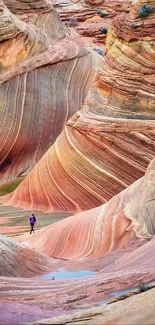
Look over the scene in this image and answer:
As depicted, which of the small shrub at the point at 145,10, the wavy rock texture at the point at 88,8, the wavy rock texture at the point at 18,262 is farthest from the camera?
the wavy rock texture at the point at 88,8

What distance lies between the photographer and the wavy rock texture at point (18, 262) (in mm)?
7969

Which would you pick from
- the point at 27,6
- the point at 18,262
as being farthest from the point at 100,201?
the point at 27,6

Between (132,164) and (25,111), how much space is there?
8.81m

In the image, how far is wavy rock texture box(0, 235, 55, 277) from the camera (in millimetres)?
7969

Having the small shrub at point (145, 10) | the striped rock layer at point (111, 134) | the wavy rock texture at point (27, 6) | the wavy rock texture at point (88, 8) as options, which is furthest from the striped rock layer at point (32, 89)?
the wavy rock texture at point (88, 8)

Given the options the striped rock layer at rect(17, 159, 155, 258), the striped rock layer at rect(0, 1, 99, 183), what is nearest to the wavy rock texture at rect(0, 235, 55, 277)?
the striped rock layer at rect(17, 159, 155, 258)

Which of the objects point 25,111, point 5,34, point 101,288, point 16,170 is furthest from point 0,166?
point 101,288

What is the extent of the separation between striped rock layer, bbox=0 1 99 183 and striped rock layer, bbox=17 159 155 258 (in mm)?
11413

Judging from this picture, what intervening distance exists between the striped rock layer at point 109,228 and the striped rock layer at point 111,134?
386cm

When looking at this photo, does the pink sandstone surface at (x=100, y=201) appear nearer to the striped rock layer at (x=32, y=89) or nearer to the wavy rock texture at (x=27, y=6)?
the striped rock layer at (x=32, y=89)

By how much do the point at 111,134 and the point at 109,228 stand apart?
19.1ft

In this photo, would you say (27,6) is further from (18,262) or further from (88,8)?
(18,262)

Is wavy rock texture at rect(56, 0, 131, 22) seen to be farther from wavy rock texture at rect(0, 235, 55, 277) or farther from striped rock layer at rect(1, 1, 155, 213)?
wavy rock texture at rect(0, 235, 55, 277)

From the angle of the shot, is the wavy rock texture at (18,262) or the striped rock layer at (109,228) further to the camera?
the striped rock layer at (109,228)
